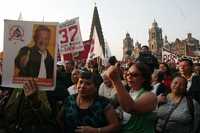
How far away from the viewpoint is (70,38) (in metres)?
10.8

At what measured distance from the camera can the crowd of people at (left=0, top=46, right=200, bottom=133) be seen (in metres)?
4.36

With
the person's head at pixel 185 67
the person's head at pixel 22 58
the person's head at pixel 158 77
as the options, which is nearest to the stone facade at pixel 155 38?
the person's head at pixel 185 67

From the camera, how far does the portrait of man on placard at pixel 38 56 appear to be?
5.11 meters

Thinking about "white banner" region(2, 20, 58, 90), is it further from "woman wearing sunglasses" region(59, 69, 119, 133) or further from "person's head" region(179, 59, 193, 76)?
"person's head" region(179, 59, 193, 76)

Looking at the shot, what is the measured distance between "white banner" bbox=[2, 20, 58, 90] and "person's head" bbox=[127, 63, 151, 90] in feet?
3.29

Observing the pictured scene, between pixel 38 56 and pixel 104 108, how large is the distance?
3.60 ft

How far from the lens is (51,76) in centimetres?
512

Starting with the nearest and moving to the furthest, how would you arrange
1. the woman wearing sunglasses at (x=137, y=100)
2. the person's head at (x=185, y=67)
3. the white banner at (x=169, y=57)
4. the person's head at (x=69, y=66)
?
1. the woman wearing sunglasses at (x=137, y=100)
2. the person's head at (x=185, y=67)
3. the person's head at (x=69, y=66)
4. the white banner at (x=169, y=57)

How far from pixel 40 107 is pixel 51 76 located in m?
0.37

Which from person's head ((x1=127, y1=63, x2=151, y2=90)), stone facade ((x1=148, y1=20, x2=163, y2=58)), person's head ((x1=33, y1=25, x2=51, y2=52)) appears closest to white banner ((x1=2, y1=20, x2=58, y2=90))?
person's head ((x1=33, y1=25, x2=51, y2=52))

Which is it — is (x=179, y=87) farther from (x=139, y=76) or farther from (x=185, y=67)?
(x=139, y=76)

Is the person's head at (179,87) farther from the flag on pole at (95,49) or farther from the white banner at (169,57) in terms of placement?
the white banner at (169,57)

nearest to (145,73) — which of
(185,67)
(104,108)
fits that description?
(104,108)

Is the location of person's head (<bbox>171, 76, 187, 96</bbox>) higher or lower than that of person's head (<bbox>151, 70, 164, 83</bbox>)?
lower
